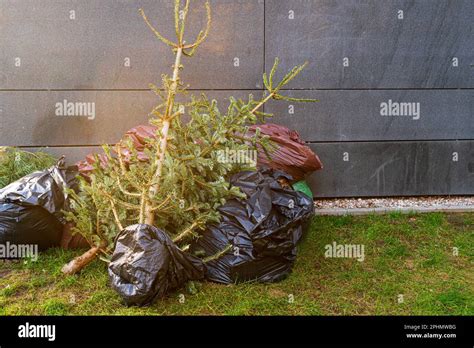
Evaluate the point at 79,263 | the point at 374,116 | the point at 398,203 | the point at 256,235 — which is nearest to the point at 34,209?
the point at 79,263

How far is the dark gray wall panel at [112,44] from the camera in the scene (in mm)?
4781

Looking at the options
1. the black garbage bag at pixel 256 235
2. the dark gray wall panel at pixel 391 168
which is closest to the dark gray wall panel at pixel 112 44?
the dark gray wall panel at pixel 391 168

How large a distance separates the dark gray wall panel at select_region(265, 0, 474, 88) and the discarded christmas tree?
176cm

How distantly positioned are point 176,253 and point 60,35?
9.86 feet


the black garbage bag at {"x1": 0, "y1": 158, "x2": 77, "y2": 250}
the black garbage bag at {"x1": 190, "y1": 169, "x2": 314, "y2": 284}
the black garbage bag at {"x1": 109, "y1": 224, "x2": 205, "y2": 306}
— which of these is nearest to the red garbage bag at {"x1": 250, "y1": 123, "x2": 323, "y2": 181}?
the black garbage bag at {"x1": 190, "y1": 169, "x2": 314, "y2": 284}

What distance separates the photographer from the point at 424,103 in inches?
205

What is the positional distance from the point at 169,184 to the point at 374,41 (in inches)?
121

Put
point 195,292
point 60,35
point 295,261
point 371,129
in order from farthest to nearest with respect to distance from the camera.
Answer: point 371,129, point 60,35, point 295,261, point 195,292

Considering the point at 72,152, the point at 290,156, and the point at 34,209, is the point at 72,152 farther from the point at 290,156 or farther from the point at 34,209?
the point at 290,156

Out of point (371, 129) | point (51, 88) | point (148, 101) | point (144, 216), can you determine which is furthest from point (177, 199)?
point (371, 129)

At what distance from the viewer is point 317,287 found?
3352 millimetres

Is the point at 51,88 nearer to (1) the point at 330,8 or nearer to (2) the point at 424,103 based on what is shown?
(1) the point at 330,8

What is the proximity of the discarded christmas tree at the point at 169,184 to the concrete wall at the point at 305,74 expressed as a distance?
1.53 m

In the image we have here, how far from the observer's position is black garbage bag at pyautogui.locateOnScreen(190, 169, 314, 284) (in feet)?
10.7
